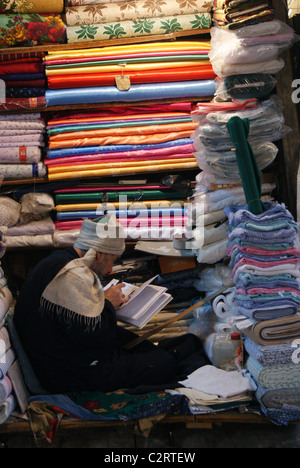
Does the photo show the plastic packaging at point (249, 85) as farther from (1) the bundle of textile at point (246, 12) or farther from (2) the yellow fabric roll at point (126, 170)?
(2) the yellow fabric roll at point (126, 170)

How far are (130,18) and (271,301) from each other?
2571 millimetres

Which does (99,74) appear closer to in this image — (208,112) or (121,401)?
(208,112)

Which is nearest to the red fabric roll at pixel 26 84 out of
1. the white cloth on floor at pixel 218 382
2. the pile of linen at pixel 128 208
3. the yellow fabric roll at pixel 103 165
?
the yellow fabric roll at pixel 103 165

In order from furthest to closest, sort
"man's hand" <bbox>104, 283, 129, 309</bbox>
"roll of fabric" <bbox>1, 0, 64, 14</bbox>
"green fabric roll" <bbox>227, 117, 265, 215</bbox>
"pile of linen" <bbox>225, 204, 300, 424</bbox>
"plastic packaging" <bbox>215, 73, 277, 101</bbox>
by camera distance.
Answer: "roll of fabric" <bbox>1, 0, 64, 14</bbox> → "plastic packaging" <bbox>215, 73, 277, 101</bbox> → "man's hand" <bbox>104, 283, 129, 309</bbox> → "green fabric roll" <bbox>227, 117, 265, 215</bbox> → "pile of linen" <bbox>225, 204, 300, 424</bbox>

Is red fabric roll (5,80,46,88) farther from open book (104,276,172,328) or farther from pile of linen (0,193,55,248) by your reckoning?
open book (104,276,172,328)

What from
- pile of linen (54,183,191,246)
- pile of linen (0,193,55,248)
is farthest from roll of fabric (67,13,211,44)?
pile of linen (0,193,55,248)

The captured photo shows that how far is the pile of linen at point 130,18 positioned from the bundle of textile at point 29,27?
100mm

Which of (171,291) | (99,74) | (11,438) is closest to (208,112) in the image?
(99,74)

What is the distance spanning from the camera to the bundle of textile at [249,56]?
391cm

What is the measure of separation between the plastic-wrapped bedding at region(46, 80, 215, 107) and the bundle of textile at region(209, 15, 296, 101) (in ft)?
1.11

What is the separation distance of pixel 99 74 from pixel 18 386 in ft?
8.07

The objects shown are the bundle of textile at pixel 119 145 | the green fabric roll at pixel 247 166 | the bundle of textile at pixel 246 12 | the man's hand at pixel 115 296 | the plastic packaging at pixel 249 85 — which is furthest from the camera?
the bundle of textile at pixel 119 145

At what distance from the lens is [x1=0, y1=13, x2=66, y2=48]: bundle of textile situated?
4.43 m

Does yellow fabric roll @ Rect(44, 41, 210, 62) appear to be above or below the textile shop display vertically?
above
